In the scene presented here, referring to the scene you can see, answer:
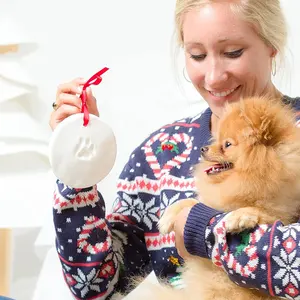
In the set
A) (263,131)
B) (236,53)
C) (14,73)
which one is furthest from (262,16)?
(14,73)

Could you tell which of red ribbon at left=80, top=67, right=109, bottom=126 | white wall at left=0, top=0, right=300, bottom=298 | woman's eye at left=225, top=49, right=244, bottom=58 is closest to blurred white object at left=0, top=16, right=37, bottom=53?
white wall at left=0, top=0, right=300, bottom=298

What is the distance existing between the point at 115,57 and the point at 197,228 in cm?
92

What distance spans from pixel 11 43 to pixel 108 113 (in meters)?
0.36

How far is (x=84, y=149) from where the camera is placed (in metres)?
1.09

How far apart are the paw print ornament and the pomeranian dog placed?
7.9 inches

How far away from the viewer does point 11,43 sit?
5.92 ft

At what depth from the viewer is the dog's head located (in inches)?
37.2

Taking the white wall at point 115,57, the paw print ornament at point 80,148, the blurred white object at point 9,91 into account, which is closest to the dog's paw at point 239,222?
the paw print ornament at point 80,148

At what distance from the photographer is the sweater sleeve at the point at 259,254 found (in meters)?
0.88

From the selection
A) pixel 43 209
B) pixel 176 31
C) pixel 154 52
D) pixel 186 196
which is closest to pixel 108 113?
pixel 154 52

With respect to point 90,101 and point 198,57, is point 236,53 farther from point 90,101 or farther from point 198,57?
point 90,101

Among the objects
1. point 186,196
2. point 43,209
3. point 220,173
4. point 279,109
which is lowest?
point 43,209

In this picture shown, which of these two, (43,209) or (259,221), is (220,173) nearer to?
(259,221)

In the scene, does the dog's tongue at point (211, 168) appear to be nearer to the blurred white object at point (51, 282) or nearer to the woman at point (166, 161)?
the woman at point (166, 161)
